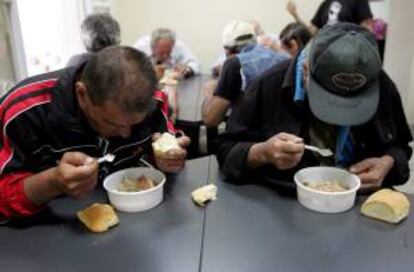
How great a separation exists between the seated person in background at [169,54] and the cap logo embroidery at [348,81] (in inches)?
103

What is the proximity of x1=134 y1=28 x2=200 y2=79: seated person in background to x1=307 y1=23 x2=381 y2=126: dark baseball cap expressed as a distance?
2589 millimetres

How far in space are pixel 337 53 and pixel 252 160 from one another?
0.41 meters

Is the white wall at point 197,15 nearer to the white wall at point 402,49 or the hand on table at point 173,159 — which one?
the white wall at point 402,49

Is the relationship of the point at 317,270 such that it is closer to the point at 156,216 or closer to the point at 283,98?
the point at 156,216

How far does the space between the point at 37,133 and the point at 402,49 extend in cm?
397

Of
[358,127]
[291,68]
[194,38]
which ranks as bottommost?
[194,38]

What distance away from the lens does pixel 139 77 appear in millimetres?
1106

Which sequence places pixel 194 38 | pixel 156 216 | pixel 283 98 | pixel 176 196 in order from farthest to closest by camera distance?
pixel 194 38
pixel 283 98
pixel 176 196
pixel 156 216

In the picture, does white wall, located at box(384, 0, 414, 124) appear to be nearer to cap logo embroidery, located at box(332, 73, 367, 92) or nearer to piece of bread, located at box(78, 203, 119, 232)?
cap logo embroidery, located at box(332, 73, 367, 92)

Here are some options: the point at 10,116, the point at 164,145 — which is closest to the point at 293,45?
the point at 164,145

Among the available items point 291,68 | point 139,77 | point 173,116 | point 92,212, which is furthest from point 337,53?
point 173,116

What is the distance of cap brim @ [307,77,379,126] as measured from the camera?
1.25 meters

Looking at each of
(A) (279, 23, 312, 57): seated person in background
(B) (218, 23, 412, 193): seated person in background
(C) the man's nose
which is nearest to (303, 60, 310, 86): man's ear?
(B) (218, 23, 412, 193): seated person in background

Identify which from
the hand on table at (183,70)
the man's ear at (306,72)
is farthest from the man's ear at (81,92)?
the hand on table at (183,70)
